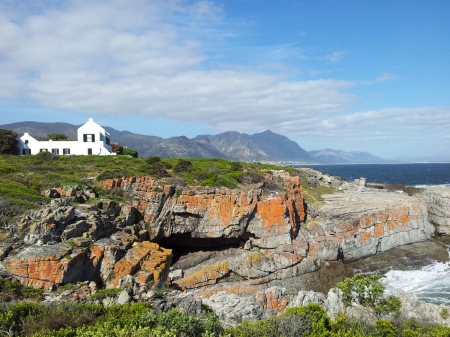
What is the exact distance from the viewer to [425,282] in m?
26.2

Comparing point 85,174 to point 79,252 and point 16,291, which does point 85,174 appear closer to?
point 79,252

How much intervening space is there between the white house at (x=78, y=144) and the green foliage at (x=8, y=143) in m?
1.16

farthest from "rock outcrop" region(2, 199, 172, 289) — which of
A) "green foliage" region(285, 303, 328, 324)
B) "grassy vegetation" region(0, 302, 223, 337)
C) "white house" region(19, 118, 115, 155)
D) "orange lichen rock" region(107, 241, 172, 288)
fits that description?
"white house" region(19, 118, 115, 155)

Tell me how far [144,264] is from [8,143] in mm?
29181

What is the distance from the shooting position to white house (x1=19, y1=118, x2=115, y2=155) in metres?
40.5

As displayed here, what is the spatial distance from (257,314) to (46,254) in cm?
1138

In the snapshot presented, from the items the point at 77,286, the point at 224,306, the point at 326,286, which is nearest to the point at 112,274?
the point at 77,286

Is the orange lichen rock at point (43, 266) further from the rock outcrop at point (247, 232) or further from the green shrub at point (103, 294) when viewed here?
the rock outcrop at point (247, 232)

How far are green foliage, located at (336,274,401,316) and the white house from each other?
35205 millimetres

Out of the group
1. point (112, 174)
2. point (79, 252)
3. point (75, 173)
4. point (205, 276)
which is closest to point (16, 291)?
point (79, 252)

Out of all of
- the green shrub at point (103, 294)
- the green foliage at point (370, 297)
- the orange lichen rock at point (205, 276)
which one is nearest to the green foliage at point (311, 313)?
the green foliage at point (370, 297)

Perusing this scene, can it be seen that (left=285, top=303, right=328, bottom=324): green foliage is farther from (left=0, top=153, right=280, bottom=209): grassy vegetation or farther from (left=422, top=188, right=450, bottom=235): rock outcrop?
(left=422, top=188, right=450, bottom=235): rock outcrop

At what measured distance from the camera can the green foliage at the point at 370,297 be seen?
14086 mm

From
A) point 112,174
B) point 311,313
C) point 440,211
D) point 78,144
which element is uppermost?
point 78,144
